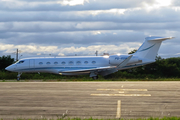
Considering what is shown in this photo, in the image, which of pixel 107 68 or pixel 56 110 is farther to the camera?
pixel 107 68

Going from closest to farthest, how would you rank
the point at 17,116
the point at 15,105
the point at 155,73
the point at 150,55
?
the point at 17,116
the point at 15,105
the point at 150,55
the point at 155,73

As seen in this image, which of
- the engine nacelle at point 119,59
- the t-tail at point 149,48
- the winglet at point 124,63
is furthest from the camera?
the t-tail at point 149,48

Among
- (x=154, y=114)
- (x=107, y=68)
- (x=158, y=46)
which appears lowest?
(x=154, y=114)

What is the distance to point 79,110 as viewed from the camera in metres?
9.42

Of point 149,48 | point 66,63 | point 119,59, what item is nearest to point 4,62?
point 66,63

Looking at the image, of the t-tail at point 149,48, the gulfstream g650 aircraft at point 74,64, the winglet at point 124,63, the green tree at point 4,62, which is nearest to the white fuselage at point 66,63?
the gulfstream g650 aircraft at point 74,64

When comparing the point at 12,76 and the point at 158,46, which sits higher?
the point at 158,46

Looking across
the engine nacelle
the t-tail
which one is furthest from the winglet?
the t-tail

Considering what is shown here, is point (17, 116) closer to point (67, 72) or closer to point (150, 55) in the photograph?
point (67, 72)

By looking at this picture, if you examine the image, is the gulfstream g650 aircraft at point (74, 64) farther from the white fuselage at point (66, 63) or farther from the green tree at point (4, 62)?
the green tree at point (4, 62)

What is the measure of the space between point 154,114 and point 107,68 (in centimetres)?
2806

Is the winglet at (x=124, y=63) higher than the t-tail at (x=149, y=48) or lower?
lower

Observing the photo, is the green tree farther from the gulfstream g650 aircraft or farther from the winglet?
the winglet

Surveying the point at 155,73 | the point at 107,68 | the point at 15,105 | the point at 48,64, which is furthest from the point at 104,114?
the point at 155,73
